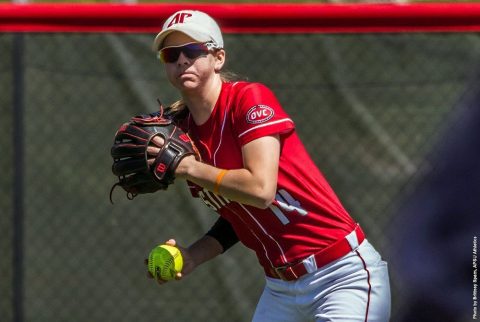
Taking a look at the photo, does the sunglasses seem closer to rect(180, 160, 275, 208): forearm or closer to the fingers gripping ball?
rect(180, 160, 275, 208): forearm

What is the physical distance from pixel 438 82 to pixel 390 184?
24.2 inches

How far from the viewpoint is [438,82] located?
505 cm

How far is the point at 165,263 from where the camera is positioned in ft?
12.1

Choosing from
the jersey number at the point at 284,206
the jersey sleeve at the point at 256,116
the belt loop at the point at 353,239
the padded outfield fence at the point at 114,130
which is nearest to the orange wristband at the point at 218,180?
the jersey sleeve at the point at 256,116

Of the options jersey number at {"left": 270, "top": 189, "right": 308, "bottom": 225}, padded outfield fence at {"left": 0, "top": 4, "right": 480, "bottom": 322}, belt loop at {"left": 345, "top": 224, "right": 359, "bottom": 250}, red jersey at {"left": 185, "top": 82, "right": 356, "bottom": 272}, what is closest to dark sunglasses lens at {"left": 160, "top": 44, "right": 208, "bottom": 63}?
red jersey at {"left": 185, "top": 82, "right": 356, "bottom": 272}

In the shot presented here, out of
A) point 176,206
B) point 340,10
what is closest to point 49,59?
point 176,206

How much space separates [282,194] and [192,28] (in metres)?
0.72

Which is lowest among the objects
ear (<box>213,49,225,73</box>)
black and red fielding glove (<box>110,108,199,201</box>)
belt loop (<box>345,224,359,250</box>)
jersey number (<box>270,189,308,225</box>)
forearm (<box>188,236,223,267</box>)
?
belt loop (<box>345,224,359,250</box>)

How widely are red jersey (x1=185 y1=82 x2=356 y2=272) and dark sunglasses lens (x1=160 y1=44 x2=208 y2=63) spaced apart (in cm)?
17

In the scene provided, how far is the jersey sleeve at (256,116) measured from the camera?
11.0 feet

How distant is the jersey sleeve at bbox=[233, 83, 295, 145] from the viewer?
11.0ft

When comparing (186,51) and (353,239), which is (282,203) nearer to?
(353,239)

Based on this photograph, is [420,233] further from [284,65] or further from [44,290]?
[44,290]

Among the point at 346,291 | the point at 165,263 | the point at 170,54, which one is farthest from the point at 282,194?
the point at 170,54
